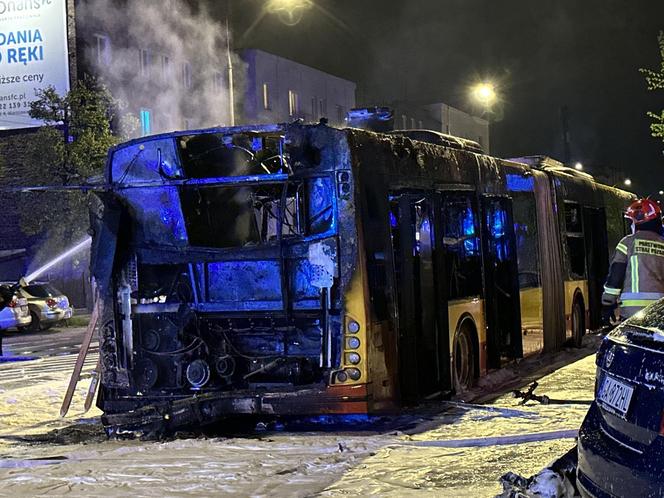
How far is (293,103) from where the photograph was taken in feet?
155

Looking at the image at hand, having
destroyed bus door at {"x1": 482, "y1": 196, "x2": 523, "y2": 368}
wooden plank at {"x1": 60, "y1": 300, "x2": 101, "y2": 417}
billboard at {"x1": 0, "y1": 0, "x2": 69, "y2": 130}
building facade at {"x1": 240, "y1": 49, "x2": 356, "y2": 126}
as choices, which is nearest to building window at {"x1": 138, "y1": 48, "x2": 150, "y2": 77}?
billboard at {"x1": 0, "y1": 0, "x2": 69, "y2": 130}

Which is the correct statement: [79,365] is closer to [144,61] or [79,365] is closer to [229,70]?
[144,61]

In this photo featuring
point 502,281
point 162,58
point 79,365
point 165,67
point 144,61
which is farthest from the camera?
point 165,67

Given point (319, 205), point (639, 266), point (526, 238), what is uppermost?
point (319, 205)

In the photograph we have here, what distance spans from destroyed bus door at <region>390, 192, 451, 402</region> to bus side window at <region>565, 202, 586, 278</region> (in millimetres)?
6225

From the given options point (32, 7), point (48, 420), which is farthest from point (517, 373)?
point (32, 7)

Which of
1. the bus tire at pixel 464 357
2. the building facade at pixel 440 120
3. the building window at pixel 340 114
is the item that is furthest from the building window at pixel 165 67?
the bus tire at pixel 464 357

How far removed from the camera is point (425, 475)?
6.39m

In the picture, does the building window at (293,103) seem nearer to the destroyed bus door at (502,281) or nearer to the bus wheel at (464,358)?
the destroyed bus door at (502,281)

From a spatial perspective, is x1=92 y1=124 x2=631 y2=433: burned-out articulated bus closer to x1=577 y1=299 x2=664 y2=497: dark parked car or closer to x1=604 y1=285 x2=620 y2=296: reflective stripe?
x1=604 y1=285 x2=620 y2=296: reflective stripe

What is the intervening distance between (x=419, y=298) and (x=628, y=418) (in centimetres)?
515

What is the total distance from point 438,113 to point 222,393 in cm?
5237

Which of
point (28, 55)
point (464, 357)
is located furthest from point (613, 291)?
point (28, 55)

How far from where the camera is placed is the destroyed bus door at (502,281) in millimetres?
11172
